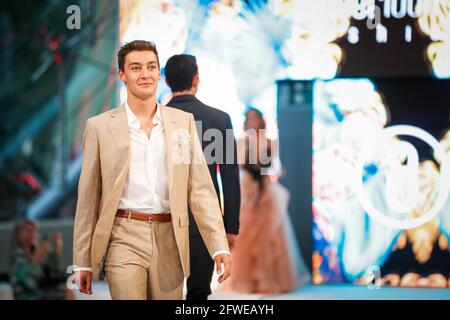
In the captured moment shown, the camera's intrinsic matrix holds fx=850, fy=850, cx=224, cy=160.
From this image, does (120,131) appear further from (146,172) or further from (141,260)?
(141,260)

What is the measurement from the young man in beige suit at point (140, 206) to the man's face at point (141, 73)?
0.06 metres

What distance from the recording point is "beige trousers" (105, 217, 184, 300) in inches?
131

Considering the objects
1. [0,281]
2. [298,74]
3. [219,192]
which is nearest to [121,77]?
[219,192]

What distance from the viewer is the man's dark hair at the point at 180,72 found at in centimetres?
430

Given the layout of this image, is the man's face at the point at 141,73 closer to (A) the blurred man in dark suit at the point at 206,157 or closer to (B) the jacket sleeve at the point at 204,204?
(B) the jacket sleeve at the point at 204,204

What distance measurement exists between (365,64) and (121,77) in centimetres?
177

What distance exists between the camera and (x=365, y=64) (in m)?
4.91

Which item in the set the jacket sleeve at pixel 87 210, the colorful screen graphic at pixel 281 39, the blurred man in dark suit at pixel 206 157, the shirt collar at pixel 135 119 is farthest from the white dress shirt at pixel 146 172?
the colorful screen graphic at pixel 281 39

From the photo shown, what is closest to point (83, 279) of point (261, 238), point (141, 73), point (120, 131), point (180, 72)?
point (120, 131)

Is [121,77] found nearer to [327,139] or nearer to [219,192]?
[219,192]

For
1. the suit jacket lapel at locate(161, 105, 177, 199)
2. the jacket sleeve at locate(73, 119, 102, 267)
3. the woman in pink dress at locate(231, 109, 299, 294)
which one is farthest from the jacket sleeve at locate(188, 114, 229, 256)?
the woman in pink dress at locate(231, 109, 299, 294)

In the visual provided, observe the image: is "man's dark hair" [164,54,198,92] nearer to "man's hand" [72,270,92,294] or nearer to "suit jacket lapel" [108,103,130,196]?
"suit jacket lapel" [108,103,130,196]

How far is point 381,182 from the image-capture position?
488 centimetres

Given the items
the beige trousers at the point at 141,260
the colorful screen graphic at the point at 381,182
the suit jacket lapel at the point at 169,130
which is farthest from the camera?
the colorful screen graphic at the point at 381,182
